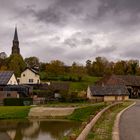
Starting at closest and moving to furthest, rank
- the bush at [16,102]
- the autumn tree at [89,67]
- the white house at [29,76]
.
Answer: the bush at [16,102]
the white house at [29,76]
the autumn tree at [89,67]

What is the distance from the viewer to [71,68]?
160 meters

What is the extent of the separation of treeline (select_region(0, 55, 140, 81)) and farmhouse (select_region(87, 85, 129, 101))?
4195cm

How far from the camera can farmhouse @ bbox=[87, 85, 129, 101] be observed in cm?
9150

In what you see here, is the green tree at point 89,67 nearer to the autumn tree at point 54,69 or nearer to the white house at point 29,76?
the autumn tree at point 54,69

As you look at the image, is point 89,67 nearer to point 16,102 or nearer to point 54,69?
point 54,69

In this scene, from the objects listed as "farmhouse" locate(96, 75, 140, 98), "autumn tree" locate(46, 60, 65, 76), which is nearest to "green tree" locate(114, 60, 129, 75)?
"autumn tree" locate(46, 60, 65, 76)

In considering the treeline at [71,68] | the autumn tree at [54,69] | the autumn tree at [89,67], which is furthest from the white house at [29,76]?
the autumn tree at [89,67]

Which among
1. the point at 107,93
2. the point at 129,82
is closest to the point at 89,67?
the point at 129,82

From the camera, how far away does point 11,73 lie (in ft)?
305

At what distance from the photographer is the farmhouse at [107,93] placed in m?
91.5

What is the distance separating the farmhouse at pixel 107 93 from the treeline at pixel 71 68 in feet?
138

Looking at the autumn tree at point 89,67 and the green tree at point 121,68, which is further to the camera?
the autumn tree at point 89,67

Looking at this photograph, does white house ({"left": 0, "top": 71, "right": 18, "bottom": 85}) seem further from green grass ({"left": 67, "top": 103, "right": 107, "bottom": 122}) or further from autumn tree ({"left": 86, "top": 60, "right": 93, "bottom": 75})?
autumn tree ({"left": 86, "top": 60, "right": 93, "bottom": 75})

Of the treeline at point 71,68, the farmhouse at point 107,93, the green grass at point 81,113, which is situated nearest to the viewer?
the green grass at point 81,113
